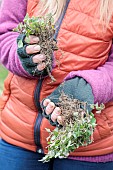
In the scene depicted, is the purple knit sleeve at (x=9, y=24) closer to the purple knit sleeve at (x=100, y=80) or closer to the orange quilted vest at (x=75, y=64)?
the orange quilted vest at (x=75, y=64)

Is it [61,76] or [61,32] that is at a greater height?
[61,32]

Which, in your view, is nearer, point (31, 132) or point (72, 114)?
point (72, 114)

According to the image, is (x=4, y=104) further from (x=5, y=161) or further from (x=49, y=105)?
(x=49, y=105)

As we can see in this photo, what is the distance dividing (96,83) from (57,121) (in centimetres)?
25

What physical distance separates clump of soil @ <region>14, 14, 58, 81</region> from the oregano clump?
0.22 meters

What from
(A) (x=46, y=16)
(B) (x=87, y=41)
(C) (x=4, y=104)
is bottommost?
(C) (x=4, y=104)

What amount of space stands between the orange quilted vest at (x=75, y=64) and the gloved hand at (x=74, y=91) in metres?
0.10

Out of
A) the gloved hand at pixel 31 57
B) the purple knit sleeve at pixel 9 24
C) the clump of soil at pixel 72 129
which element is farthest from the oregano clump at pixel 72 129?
the purple knit sleeve at pixel 9 24

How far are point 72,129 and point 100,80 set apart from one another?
0.29 meters

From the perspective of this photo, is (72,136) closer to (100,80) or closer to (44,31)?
(100,80)

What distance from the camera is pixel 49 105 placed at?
7.32ft

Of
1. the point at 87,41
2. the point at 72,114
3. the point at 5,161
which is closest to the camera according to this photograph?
the point at 72,114

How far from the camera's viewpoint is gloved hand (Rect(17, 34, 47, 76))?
222 cm

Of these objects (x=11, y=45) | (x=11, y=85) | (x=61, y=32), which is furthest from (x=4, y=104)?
(x=61, y=32)
